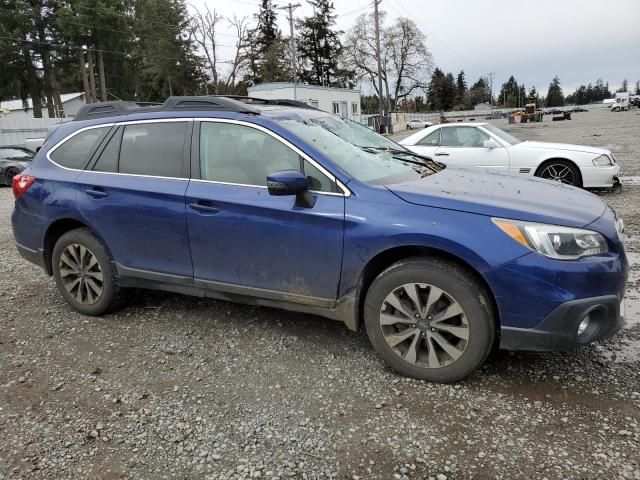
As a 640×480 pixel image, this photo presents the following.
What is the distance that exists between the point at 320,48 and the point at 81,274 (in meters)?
66.4

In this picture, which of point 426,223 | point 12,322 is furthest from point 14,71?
point 426,223

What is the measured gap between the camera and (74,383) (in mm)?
3375

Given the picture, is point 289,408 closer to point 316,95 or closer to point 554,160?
point 554,160

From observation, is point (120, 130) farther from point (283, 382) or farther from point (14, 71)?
point (14, 71)

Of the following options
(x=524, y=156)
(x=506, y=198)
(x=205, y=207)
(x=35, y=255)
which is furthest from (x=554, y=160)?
(x=35, y=255)

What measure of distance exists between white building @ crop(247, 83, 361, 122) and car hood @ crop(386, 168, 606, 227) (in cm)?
2639

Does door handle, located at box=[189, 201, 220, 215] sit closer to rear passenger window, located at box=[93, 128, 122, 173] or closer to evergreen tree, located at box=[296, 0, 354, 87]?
rear passenger window, located at box=[93, 128, 122, 173]

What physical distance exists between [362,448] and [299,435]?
0.36 m

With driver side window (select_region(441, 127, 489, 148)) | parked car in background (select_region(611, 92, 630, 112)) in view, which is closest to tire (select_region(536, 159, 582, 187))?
driver side window (select_region(441, 127, 489, 148))

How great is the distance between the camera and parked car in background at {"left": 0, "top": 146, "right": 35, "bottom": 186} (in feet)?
54.4

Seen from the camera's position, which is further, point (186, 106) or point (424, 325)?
point (186, 106)

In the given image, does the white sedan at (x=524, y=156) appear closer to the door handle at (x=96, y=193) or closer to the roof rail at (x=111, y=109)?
the roof rail at (x=111, y=109)

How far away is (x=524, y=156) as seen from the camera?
895 centimetres

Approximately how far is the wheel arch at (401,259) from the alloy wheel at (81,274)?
2.33 metres
